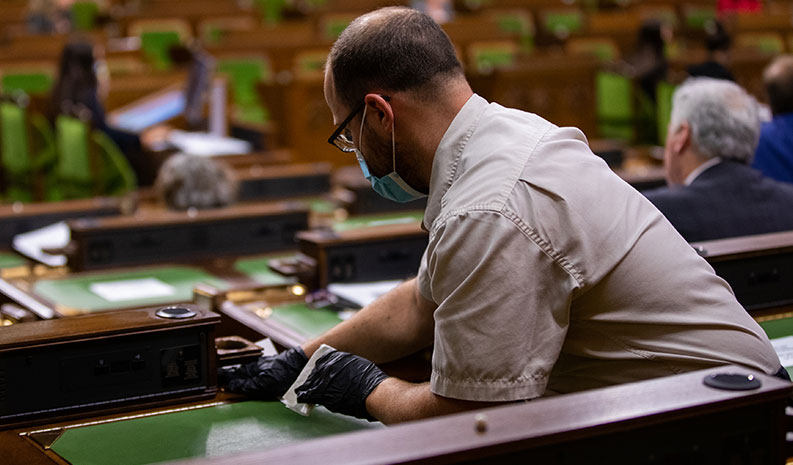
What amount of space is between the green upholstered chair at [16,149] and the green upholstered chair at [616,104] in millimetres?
4385

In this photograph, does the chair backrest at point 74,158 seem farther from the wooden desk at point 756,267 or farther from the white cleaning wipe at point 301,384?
the white cleaning wipe at point 301,384

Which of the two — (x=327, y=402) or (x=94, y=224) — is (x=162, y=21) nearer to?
(x=94, y=224)

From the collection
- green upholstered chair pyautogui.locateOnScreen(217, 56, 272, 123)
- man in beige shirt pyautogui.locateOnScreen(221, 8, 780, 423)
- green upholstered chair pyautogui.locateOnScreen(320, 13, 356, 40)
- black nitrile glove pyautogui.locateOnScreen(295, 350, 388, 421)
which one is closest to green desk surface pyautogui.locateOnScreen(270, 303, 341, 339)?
black nitrile glove pyautogui.locateOnScreen(295, 350, 388, 421)

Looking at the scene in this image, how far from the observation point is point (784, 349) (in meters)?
2.32

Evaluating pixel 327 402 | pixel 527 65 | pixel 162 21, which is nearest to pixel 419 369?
A: pixel 327 402

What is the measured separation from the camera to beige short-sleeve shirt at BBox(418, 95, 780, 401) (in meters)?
1.62

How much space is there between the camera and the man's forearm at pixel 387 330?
2.17 meters

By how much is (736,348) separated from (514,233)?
1.39 feet

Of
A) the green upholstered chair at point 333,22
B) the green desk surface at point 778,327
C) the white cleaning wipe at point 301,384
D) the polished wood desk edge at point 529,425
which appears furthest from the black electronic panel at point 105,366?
the green upholstered chair at point 333,22

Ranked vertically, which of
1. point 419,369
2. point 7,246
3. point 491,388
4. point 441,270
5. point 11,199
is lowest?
point 11,199

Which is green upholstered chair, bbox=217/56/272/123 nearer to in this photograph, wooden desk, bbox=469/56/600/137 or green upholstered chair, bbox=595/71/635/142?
wooden desk, bbox=469/56/600/137

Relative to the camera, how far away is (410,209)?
507 cm

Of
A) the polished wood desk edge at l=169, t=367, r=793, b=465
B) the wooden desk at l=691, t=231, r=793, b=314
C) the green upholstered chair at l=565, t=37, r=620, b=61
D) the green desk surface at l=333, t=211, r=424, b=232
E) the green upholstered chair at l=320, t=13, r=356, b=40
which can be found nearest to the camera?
the polished wood desk edge at l=169, t=367, r=793, b=465

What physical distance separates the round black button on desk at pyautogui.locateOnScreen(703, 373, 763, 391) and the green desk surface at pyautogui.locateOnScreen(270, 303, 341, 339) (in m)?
1.26
